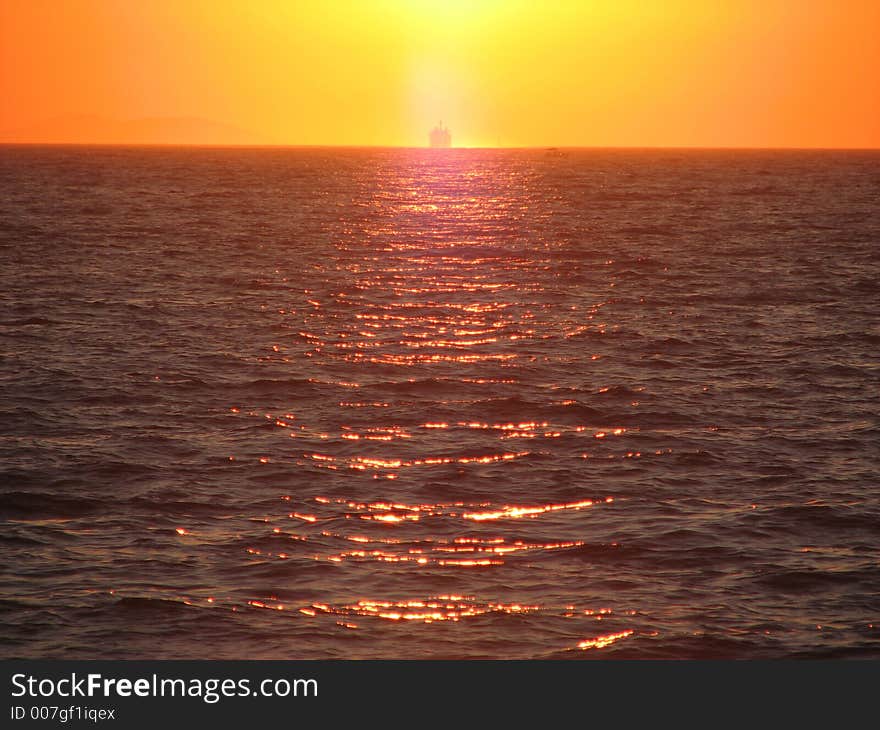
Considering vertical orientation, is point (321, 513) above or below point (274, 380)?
below

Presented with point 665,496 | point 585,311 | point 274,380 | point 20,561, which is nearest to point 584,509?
point 665,496

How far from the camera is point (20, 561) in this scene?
72.9 feet

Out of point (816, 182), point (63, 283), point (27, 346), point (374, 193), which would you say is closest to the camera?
point (27, 346)

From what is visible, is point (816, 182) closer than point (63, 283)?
No

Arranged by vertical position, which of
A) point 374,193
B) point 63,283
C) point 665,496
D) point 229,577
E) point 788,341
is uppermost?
point 374,193

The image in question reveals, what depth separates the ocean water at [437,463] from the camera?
19984mm

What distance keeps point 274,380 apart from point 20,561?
14923 mm

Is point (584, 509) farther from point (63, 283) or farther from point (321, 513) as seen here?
point (63, 283)

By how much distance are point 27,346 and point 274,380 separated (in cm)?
1037

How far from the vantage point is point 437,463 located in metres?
28.4

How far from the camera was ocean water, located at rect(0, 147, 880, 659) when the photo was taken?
1998 centimetres

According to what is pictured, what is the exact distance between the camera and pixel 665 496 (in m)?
26.2

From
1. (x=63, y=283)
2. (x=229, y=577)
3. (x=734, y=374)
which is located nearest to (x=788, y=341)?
(x=734, y=374)

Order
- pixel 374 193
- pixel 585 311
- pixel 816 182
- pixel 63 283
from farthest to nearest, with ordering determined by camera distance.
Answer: pixel 816 182 < pixel 374 193 < pixel 63 283 < pixel 585 311
